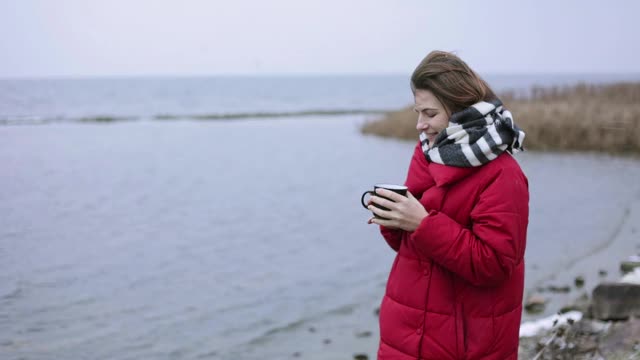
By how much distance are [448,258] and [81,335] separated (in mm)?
6566

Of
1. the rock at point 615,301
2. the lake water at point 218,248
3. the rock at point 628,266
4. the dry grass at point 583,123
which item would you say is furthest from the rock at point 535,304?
the dry grass at point 583,123

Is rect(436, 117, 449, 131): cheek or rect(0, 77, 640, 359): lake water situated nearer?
rect(436, 117, 449, 131): cheek

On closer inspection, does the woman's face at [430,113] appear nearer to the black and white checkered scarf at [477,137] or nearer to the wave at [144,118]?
the black and white checkered scarf at [477,137]

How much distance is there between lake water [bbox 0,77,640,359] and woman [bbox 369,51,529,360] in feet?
16.6

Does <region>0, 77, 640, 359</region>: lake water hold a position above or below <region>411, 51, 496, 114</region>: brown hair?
below

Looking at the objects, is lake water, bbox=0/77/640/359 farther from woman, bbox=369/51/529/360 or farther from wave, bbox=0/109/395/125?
wave, bbox=0/109/395/125

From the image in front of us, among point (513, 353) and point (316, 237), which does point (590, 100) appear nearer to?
point (316, 237)

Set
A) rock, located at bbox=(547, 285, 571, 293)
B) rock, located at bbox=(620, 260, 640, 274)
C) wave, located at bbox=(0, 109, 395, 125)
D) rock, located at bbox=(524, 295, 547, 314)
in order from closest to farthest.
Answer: rock, located at bbox=(524, 295, 547, 314) → rock, located at bbox=(547, 285, 571, 293) → rock, located at bbox=(620, 260, 640, 274) → wave, located at bbox=(0, 109, 395, 125)

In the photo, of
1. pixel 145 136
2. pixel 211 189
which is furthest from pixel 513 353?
pixel 145 136

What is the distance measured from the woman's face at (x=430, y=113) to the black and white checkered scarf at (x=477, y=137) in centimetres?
5

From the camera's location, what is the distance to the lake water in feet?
26.7

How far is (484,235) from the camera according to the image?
241cm

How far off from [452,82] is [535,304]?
6824 millimetres

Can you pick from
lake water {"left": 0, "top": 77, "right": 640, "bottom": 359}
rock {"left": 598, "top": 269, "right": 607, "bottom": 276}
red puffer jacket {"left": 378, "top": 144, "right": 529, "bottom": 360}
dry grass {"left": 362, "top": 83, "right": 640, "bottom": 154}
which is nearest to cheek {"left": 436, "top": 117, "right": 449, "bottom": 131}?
red puffer jacket {"left": 378, "top": 144, "right": 529, "bottom": 360}
